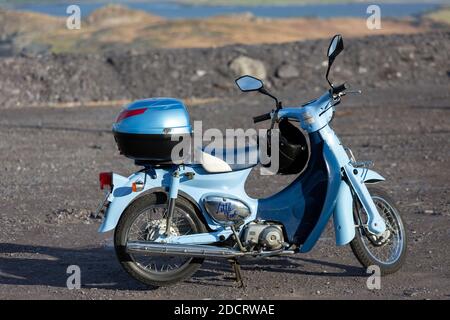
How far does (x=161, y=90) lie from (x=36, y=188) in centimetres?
1075

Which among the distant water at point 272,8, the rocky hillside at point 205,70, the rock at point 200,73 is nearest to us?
the rocky hillside at point 205,70

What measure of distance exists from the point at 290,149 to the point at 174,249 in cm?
104

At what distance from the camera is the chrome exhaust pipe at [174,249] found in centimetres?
683

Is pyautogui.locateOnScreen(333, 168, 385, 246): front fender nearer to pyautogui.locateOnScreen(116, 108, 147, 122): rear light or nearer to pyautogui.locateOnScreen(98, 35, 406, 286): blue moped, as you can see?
pyautogui.locateOnScreen(98, 35, 406, 286): blue moped

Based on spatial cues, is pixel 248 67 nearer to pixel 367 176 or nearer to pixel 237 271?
pixel 367 176

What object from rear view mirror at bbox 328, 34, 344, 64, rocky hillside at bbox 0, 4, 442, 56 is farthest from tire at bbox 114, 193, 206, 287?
rocky hillside at bbox 0, 4, 442, 56

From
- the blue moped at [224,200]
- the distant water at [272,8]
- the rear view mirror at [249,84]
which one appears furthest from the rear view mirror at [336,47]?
the distant water at [272,8]

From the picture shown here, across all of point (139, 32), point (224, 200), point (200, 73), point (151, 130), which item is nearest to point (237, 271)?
point (224, 200)

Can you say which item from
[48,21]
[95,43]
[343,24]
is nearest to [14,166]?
[95,43]

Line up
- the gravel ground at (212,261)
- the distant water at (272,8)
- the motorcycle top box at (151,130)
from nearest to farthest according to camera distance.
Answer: the motorcycle top box at (151,130), the gravel ground at (212,261), the distant water at (272,8)

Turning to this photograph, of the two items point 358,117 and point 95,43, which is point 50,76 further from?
point 95,43

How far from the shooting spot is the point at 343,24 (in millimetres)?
55156

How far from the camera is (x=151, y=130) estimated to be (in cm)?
681

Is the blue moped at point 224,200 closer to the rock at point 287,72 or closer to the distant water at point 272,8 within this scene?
the rock at point 287,72
